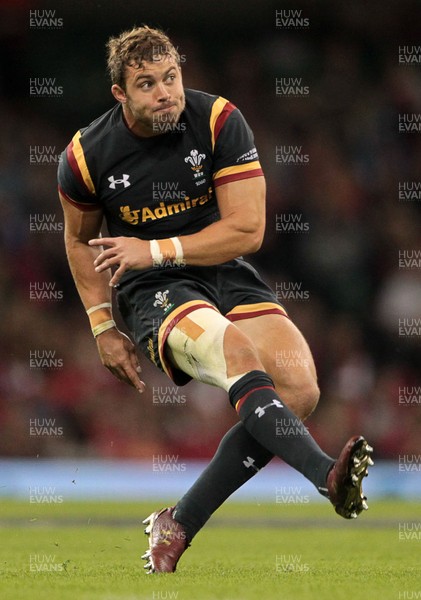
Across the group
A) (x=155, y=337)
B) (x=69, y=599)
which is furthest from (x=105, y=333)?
(x=69, y=599)

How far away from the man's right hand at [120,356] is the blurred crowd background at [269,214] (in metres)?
7.12

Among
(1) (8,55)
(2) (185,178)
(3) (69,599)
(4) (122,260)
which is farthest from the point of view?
(1) (8,55)

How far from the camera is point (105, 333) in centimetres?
546

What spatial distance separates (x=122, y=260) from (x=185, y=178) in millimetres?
617

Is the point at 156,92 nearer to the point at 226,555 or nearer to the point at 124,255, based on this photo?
the point at 124,255

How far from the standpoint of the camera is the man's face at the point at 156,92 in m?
5.14

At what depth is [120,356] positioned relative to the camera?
17.7 feet

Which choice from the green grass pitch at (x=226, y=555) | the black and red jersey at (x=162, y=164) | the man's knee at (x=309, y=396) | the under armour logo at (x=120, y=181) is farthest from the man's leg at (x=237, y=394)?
the under armour logo at (x=120, y=181)

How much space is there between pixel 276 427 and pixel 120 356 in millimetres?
1162

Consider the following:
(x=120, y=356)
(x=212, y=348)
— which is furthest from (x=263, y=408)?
(x=120, y=356)

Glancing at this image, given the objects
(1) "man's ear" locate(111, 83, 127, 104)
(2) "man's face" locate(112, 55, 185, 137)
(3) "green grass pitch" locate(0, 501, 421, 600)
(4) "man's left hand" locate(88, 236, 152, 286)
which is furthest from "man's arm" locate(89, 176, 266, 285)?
(3) "green grass pitch" locate(0, 501, 421, 600)

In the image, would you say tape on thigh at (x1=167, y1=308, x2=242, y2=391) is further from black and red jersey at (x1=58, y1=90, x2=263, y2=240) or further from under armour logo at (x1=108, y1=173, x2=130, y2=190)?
under armour logo at (x1=108, y1=173, x2=130, y2=190)

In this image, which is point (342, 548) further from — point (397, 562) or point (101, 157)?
point (101, 157)

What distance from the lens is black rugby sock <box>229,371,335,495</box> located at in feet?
14.0
